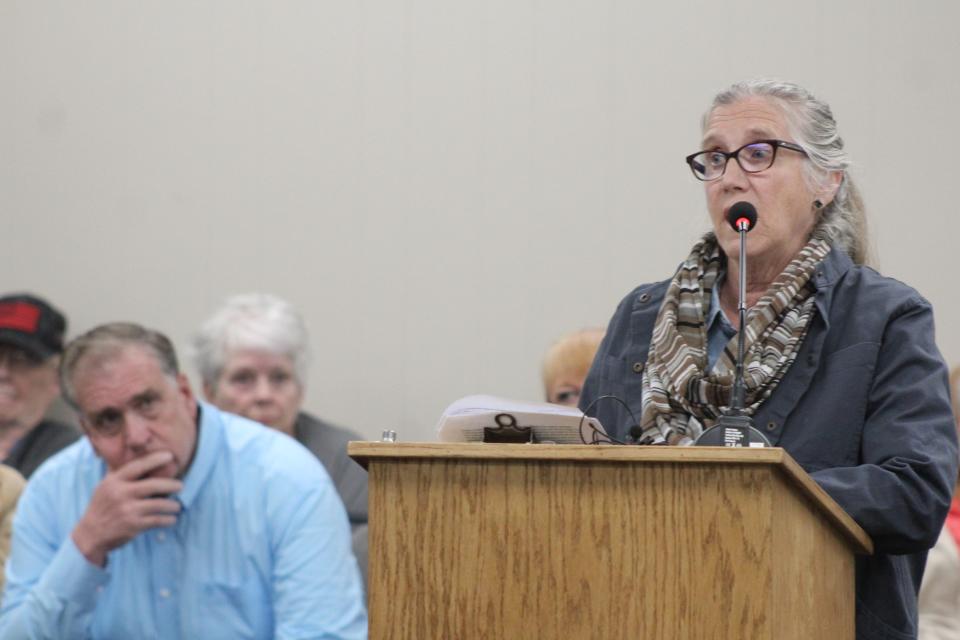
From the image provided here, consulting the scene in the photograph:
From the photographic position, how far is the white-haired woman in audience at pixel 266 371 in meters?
4.29

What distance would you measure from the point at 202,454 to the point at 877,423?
5.19 ft

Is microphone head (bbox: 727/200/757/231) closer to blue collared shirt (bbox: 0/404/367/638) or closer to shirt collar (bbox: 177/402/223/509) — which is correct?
blue collared shirt (bbox: 0/404/367/638)

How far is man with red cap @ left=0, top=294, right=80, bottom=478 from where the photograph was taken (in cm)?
452

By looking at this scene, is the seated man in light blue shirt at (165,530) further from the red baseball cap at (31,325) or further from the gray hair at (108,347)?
the red baseball cap at (31,325)

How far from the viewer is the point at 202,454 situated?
3.19 metres

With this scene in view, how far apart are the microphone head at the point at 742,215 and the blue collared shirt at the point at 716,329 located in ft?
0.79

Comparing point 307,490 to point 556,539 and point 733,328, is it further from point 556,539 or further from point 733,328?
point 556,539

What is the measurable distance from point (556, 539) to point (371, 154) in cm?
335

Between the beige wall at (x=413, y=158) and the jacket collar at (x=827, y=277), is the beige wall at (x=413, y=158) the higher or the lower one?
the higher one

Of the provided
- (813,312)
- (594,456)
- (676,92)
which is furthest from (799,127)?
(676,92)

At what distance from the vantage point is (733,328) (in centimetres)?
231

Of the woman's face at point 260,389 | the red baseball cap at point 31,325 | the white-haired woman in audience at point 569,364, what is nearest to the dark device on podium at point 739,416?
the white-haired woman in audience at point 569,364

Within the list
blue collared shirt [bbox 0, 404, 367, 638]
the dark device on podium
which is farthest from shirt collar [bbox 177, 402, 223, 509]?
the dark device on podium

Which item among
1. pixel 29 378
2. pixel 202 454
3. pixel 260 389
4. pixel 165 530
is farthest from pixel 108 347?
pixel 29 378
